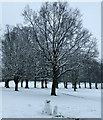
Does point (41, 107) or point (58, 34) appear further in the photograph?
point (58, 34)

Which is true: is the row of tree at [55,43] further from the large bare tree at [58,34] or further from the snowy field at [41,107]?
the snowy field at [41,107]

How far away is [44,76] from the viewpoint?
26.2 meters

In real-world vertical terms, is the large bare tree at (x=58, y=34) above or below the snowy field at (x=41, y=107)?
above

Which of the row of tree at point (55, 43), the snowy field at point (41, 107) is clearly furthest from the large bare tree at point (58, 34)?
the snowy field at point (41, 107)

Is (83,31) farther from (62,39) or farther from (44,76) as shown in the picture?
(44,76)

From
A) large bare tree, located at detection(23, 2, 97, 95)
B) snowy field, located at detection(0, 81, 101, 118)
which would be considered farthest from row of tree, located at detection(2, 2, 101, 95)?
snowy field, located at detection(0, 81, 101, 118)

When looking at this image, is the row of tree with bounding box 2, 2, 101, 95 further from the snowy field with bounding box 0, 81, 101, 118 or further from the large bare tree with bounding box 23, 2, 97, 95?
the snowy field with bounding box 0, 81, 101, 118

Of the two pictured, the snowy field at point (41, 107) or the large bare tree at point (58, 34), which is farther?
the large bare tree at point (58, 34)

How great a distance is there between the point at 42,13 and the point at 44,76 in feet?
26.4

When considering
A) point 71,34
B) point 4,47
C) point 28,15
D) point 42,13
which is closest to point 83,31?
point 71,34

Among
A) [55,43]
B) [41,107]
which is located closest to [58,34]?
[55,43]

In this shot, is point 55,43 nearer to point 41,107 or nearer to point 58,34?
point 58,34

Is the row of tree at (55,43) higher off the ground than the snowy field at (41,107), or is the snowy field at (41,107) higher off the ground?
the row of tree at (55,43)

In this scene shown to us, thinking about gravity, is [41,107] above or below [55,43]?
below
